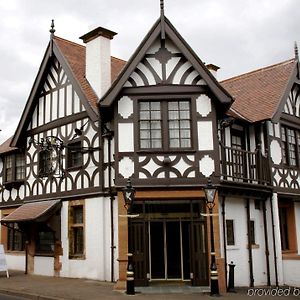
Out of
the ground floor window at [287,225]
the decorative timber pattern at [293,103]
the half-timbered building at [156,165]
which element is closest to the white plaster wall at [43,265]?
the half-timbered building at [156,165]

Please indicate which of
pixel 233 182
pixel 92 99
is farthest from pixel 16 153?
pixel 233 182

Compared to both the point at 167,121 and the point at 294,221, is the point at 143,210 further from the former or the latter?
the point at 294,221

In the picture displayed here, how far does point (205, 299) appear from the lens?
12.2 meters

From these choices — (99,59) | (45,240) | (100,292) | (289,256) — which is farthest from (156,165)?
(45,240)

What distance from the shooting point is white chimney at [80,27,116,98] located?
1736cm

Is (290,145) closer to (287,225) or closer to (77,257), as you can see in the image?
(287,225)

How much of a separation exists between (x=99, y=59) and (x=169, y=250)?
753cm

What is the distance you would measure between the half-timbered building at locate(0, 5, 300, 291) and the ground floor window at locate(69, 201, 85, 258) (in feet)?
0.14

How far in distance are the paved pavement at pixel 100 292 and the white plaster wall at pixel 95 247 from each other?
1.54 feet

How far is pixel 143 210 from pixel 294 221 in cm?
769

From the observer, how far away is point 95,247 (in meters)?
16.3

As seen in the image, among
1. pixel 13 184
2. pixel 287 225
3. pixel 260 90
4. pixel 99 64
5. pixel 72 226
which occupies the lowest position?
pixel 287 225

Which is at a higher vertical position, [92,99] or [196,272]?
[92,99]

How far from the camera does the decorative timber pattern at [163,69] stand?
15367 mm
